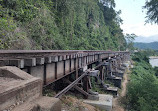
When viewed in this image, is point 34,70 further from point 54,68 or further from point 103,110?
point 103,110

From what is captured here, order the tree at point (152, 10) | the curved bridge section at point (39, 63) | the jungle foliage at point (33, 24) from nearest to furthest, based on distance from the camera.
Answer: the curved bridge section at point (39, 63)
the jungle foliage at point (33, 24)
the tree at point (152, 10)

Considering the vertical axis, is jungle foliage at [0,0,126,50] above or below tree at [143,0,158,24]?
below

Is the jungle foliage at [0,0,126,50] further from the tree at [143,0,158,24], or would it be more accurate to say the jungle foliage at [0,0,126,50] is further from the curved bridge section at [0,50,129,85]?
the tree at [143,0,158,24]

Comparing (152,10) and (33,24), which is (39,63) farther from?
(152,10)

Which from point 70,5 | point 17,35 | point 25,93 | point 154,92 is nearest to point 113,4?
point 70,5

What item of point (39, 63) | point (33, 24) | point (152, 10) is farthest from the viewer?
point (152, 10)

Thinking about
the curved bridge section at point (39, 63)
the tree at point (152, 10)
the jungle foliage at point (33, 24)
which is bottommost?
the curved bridge section at point (39, 63)

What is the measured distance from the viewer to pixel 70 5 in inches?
659

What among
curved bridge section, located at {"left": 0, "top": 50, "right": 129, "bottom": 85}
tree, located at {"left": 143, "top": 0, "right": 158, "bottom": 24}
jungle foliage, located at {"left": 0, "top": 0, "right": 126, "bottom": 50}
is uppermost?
tree, located at {"left": 143, "top": 0, "right": 158, "bottom": 24}

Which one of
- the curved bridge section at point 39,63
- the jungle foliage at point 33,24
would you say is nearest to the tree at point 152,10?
the jungle foliage at point 33,24

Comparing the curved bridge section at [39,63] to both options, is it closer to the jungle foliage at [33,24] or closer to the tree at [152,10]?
the jungle foliage at [33,24]

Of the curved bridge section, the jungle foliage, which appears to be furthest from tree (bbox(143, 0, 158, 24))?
the curved bridge section

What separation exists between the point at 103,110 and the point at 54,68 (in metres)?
6.13

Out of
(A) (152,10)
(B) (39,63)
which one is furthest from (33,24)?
(A) (152,10)
